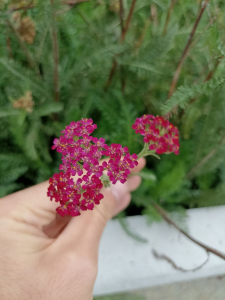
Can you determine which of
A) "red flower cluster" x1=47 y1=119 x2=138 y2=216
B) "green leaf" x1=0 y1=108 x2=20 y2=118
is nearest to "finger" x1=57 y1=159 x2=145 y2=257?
"red flower cluster" x1=47 y1=119 x2=138 y2=216

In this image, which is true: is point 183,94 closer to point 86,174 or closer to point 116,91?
point 86,174

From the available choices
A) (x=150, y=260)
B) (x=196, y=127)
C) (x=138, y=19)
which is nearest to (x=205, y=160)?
(x=196, y=127)

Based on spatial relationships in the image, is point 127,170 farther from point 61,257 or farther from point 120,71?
point 120,71

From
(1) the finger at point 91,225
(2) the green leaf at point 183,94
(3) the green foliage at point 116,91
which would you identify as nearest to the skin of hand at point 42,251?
(1) the finger at point 91,225

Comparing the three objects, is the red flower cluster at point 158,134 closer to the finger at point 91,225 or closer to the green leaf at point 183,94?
the green leaf at point 183,94

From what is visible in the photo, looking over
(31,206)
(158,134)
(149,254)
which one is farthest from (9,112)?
(149,254)
